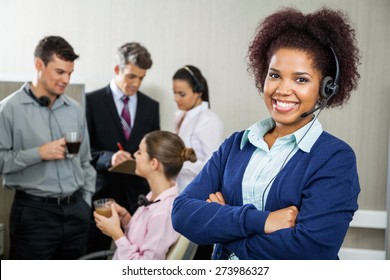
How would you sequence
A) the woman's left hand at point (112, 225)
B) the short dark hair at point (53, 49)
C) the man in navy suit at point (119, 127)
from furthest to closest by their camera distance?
the man in navy suit at point (119, 127)
the short dark hair at point (53, 49)
the woman's left hand at point (112, 225)

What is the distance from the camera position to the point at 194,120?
1723 millimetres

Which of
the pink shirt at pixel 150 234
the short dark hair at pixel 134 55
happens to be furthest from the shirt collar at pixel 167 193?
the short dark hair at pixel 134 55

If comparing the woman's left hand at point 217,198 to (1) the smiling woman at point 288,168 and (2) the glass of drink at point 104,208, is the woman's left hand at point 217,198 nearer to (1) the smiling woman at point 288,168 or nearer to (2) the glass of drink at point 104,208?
(1) the smiling woman at point 288,168

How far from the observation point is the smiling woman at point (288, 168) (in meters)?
0.89

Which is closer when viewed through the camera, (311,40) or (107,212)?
(311,40)

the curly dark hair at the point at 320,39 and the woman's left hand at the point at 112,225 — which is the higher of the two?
the curly dark hair at the point at 320,39

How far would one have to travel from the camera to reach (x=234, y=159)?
3.32 feet

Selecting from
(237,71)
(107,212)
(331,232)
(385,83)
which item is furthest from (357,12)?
(107,212)

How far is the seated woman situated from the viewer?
4.78ft

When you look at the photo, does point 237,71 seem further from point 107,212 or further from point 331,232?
point 331,232

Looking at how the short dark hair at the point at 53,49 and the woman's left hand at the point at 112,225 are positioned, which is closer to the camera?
the woman's left hand at the point at 112,225

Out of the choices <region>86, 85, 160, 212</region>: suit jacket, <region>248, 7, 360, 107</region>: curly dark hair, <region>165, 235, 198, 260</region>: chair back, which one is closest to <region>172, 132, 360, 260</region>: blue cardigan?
<region>248, 7, 360, 107</region>: curly dark hair

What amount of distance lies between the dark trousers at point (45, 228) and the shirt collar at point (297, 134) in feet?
3.26

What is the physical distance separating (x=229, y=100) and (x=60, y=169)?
690 millimetres
